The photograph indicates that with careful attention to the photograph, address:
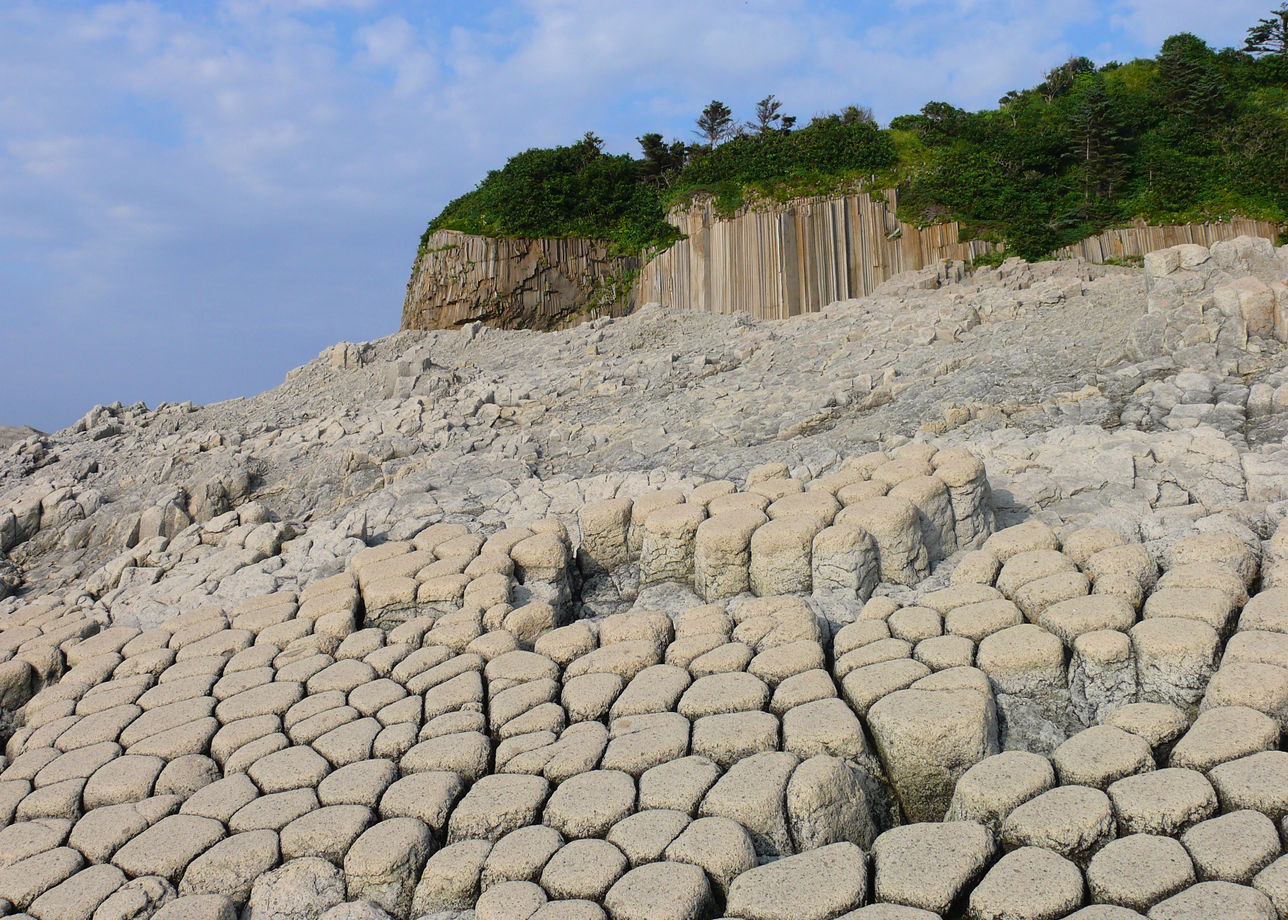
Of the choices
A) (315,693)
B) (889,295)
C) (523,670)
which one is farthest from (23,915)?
(889,295)

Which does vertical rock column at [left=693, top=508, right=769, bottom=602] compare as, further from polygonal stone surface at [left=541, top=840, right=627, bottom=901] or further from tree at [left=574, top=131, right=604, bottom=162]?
tree at [left=574, top=131, right=604, bottom=162]

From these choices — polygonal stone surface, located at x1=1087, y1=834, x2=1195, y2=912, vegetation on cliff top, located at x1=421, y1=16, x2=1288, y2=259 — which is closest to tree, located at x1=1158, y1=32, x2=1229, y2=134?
vegetation on cliff top, located at x1=421, y1=16, x2=1288, y2=259

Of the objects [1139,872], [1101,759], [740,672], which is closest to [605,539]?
[740,672]

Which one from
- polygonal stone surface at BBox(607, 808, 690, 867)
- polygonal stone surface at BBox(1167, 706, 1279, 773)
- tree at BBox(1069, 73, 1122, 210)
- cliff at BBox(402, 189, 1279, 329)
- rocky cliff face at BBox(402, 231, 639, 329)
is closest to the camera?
polygonal stone surface at BBox(607, 808, 690, 867)

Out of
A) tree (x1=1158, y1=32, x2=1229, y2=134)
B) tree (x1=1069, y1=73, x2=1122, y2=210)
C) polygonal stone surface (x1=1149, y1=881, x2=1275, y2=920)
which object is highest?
Result: tree (x1=1158, y1=32, x2=1229, y2=134)

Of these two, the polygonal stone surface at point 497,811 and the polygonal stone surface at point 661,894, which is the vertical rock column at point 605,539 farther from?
the polygonal stone surface at point 661,894

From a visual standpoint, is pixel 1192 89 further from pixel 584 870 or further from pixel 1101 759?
pixel 584 870

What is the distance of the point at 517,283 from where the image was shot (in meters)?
24.0

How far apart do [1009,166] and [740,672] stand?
20.1 m

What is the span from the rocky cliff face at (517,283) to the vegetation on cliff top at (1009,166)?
0.61 meters

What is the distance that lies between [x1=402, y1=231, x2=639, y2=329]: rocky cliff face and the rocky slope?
13197 mm

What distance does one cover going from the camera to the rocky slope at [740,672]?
3576 mm

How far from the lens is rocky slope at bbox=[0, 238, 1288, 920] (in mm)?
3576

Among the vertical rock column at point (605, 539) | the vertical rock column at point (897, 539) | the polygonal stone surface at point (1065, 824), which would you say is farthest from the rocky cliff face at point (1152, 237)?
the polygonal stone surface at point (1065, 824)
